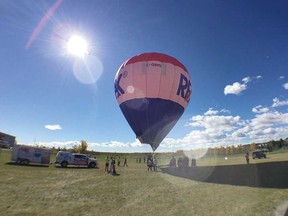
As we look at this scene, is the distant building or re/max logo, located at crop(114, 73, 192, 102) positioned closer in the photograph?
re/max logo, located at crop(114, 73, 192, 102)

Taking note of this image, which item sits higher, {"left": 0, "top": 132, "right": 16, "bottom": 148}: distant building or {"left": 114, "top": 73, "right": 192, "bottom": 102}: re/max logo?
{"left": 0, "top": 132, "right": 16, "bottom": 148}: distant building

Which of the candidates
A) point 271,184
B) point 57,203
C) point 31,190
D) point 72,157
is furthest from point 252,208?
point 72,157

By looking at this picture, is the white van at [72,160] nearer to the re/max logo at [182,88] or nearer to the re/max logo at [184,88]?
the re/max logo at [182,88]

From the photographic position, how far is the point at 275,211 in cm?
948

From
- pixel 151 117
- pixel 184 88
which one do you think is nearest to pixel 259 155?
pixel 184 88

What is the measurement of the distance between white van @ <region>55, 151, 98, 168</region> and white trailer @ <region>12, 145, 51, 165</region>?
2135 mm

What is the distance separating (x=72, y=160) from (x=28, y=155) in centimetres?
626

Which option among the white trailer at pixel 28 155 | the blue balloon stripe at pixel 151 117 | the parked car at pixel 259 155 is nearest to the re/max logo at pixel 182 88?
the blue balloon stripe at pixel 151 117

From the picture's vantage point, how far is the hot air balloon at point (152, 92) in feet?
85.7

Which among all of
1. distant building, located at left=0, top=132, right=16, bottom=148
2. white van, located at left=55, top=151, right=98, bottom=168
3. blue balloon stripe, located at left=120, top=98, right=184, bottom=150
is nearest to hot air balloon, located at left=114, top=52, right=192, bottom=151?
blue balloon stripe, located at left=120, top=98, right=184, bottom=150

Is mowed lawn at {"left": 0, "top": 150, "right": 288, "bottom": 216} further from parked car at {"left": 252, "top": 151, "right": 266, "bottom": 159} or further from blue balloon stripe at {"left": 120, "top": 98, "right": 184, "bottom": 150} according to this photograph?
parked car at {"left": 252, "top": 151, "right": 266, "bottom": 159}

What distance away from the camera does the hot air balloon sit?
1029 inches

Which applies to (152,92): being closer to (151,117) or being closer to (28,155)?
(151,117)

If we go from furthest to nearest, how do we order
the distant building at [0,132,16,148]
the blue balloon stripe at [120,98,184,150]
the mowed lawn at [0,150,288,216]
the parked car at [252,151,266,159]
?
1. the distant building at [0,132,16,148]
2. the parked car at [252,151,266,159]
3. the blue balloon stripe at [120,98,184,150]
4. the mowed lawn at [0,150,288,216]
